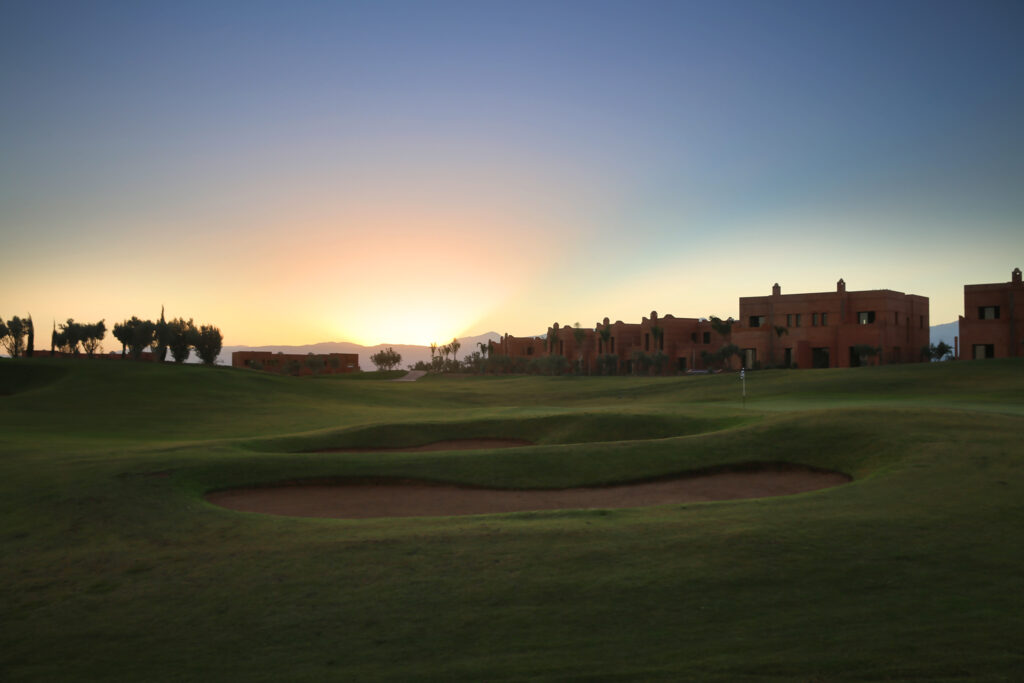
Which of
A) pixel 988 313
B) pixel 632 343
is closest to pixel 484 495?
pixel 988 313

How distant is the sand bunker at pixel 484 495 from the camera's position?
1528cm

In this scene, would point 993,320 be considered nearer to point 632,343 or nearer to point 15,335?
point 632,343

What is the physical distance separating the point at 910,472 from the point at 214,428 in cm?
3015

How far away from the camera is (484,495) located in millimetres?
16422

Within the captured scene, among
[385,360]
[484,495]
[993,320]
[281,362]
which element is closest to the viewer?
[484,495]

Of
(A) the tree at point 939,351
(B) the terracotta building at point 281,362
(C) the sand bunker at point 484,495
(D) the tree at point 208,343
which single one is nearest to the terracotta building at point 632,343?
(A) the tree at point 939,351

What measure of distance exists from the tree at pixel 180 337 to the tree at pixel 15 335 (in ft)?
48.4

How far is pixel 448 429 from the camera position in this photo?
2750cm

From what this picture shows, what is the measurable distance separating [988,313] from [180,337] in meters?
82.9

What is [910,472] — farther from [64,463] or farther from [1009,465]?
[64,463]

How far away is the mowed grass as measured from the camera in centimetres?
721

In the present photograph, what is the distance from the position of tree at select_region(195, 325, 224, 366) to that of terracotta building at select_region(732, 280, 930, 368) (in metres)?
60.4

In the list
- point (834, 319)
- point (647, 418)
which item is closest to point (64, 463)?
point (647, 418)

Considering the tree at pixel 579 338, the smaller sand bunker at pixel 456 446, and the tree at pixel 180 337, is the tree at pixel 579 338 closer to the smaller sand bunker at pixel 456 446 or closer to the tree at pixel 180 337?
the tree at pixel 180 337
